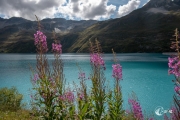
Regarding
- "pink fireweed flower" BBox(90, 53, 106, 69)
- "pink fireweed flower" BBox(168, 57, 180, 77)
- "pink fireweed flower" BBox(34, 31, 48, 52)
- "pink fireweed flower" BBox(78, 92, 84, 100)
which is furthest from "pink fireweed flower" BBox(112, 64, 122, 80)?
"pink fireweed flower" BBox(168, 57, 180, 77)

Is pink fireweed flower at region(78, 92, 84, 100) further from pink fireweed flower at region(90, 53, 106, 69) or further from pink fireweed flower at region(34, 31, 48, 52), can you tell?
pink fireweed flower at region(34, 31, 48, 52)

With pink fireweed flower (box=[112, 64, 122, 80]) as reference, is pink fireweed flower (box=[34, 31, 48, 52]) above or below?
above

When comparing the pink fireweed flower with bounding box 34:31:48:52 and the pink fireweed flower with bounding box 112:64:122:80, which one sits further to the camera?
the pink fireweed flower with bounding box 112:64:122:80

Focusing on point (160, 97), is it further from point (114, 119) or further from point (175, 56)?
point (175, 56)

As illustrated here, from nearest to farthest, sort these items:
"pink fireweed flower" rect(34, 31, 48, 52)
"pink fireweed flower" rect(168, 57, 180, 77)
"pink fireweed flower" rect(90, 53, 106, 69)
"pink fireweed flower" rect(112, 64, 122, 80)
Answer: "pink fireweed flower" rect(168, 57, 180, 77) → "pink fireweed flower" rect(34, 31, 48, 52) → "pink fireweed flower" rect(90, 53, 106, 69) → "pink fireweed flower" rect(112, 64, 122, 80)

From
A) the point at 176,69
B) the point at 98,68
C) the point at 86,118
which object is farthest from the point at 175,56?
the point at 86,118

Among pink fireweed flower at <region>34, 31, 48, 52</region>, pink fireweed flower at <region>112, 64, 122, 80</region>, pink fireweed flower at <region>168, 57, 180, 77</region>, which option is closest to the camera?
pink fireweed flower at <region>168, 57, 180, 77</region>

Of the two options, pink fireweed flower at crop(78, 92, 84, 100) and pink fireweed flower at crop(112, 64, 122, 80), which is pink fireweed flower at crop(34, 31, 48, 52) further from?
pink fireweed flower at crop(112, 64, 122, 80)

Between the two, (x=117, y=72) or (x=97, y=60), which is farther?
(x=117, y=72)

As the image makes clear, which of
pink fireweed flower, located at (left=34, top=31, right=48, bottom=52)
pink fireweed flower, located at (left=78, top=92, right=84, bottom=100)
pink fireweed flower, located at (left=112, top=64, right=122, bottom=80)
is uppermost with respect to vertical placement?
pink fireweed flower, located at (left=34, top=31, right=48, bottom=52)

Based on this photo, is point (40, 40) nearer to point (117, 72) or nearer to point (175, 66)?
point (117, 72)

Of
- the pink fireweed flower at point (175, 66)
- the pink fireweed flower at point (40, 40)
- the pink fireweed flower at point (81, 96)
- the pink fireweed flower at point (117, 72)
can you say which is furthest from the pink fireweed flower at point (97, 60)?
the pink fireweed flower at point (175, 66)

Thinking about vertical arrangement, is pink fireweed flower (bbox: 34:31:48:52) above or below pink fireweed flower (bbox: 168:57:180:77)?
above

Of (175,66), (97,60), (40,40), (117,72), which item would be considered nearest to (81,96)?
(97,60)
